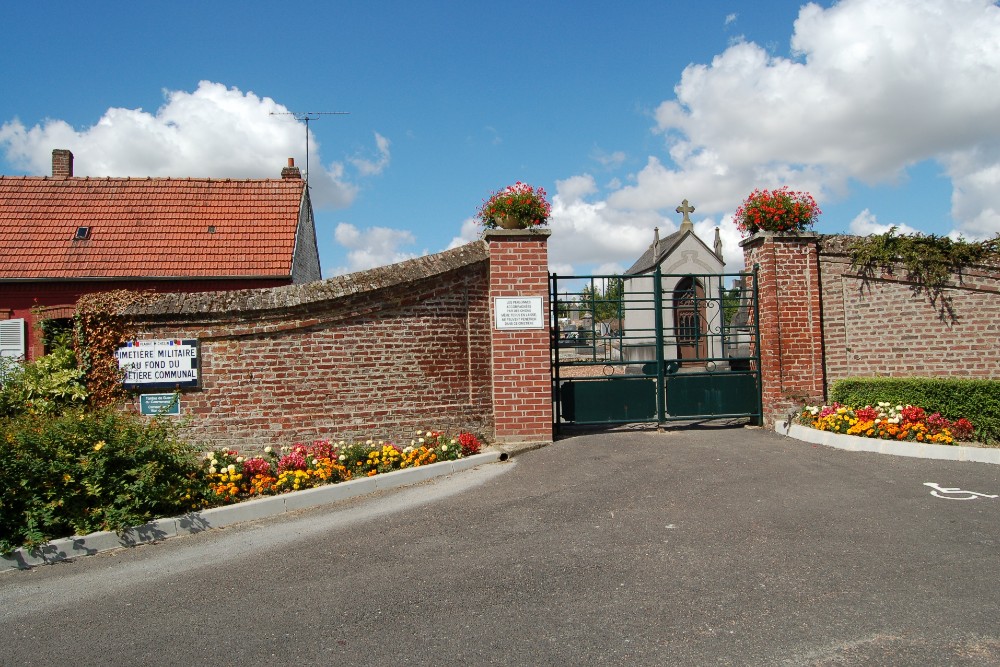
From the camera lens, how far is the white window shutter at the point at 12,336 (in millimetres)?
14423

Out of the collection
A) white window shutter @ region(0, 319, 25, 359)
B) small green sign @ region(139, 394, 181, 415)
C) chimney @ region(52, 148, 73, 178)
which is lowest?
small green sign @ region(139, 394, 181, 415)

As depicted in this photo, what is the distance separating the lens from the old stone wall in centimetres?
844

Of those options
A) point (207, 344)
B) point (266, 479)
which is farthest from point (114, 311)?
point (266, 479)

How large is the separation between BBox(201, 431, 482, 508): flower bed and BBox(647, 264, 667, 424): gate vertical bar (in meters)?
3.28

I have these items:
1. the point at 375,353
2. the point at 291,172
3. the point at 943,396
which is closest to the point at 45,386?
the point at 375,353

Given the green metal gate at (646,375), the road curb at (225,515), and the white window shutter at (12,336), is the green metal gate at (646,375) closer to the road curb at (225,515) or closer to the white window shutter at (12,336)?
the road curb at (225,515)

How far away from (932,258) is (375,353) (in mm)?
8634

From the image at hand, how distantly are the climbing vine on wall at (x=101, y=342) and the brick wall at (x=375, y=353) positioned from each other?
1.09 ft

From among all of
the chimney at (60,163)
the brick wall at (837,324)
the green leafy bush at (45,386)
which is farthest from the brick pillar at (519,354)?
the chimney at (60,163)

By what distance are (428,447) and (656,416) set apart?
12.9ft

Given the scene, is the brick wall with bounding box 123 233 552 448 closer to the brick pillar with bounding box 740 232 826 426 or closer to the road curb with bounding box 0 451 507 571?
the road curb with bounding box 0 451 507 571

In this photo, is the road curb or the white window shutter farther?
the white window shutter

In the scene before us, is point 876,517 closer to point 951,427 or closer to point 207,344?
point 951,427

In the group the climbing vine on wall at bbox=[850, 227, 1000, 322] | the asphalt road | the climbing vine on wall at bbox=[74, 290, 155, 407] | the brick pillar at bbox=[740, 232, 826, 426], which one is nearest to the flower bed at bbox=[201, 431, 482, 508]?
the asphalt road
